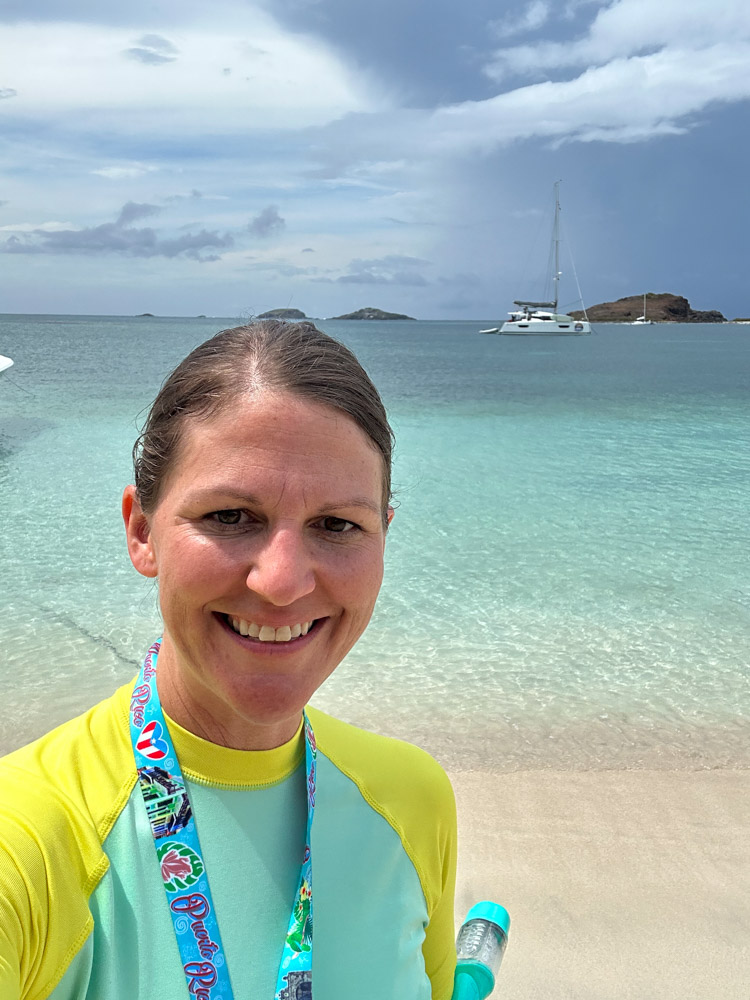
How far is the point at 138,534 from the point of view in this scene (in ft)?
4.54

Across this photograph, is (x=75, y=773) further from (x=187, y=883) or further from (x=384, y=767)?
(x=384, y=767)

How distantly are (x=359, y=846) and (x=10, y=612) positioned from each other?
20.2ft

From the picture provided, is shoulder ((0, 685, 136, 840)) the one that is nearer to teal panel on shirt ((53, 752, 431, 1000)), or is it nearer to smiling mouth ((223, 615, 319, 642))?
teal panel on shirt ((53, 752, 431, 1000))

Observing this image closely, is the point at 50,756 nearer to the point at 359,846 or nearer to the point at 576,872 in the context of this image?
the point at 359,846

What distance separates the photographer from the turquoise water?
5.16 m

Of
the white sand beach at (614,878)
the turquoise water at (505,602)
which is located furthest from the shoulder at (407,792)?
the white sand beach at (614,878)

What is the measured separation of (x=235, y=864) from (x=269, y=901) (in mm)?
73

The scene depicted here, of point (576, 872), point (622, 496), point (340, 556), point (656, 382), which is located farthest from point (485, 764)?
point (656, 382)

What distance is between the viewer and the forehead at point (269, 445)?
3.88 ft

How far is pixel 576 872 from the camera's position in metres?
3.73

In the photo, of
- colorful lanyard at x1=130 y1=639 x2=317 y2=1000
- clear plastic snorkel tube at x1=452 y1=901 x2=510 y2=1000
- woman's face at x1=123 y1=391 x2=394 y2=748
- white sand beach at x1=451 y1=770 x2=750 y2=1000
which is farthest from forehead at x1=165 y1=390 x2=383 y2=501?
white sand beach at x1=451 y1=770 x2=750 y2=1000

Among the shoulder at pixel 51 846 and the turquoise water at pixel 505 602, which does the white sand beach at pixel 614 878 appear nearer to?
the turquoise water at pixel 505 602

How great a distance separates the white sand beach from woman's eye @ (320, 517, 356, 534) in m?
2.48

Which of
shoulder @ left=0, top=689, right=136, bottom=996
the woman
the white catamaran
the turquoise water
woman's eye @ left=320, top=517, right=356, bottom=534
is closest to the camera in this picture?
shoulder @ left=0, top=689, right=136, bottom=996
